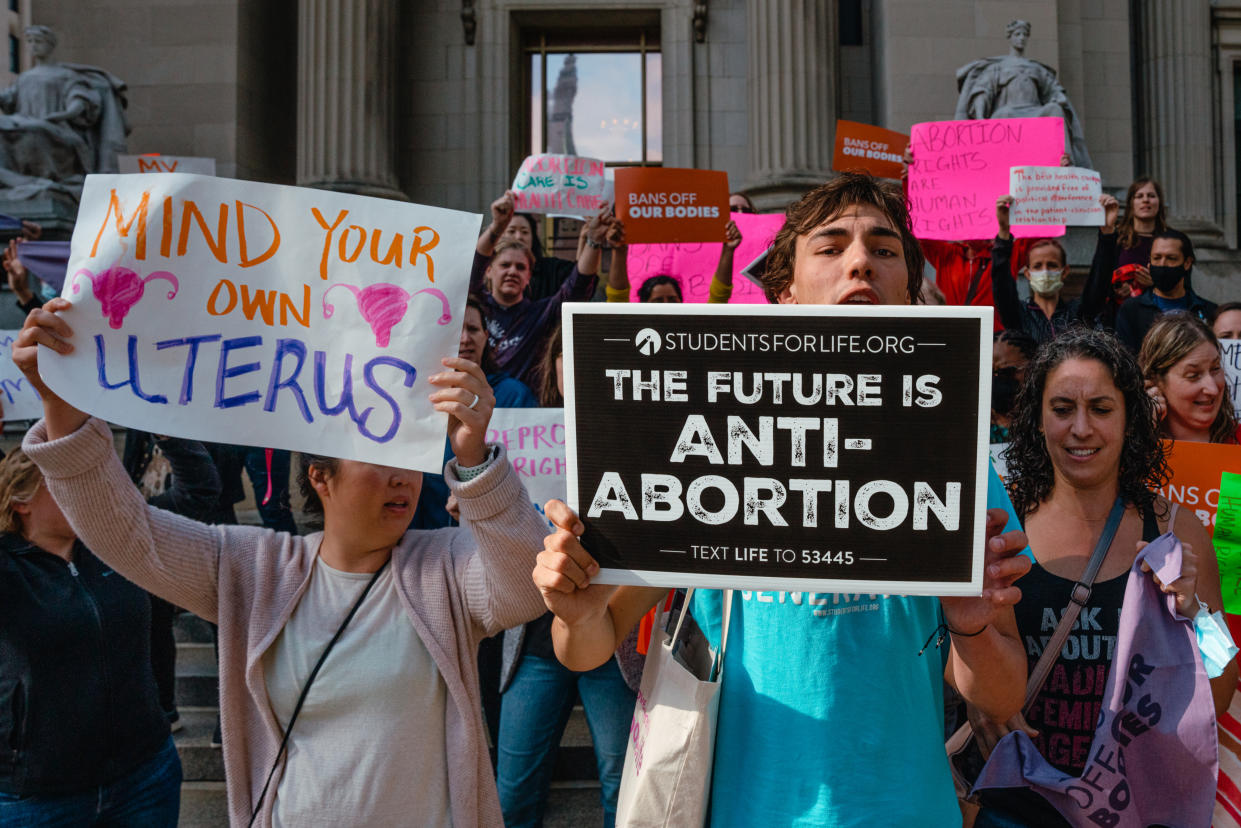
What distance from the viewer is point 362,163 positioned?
1162 cm

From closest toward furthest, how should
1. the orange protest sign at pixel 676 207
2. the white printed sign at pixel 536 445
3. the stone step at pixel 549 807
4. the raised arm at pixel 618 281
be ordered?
the white printed sign at pixel 536 445 < the stone step at pixel 549 807 < the raised arm at pixel 618 281 < the orange protest sign at pixel 676 207

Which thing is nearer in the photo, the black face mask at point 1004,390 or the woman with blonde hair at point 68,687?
the woman with blonde hair at point 68,687

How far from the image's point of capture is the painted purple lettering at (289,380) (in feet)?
7.07

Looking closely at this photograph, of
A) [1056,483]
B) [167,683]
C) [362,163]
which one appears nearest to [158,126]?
[362,163]

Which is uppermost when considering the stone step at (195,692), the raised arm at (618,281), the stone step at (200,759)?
the raised arm at (618,281)

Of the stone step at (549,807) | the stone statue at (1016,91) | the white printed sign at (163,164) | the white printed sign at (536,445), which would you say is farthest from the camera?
the stone statue at (1016,91)

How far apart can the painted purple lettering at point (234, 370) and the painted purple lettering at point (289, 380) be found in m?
0.03

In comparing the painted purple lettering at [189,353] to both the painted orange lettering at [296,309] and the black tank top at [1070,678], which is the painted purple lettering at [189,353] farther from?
the black tank top at [1070,678]

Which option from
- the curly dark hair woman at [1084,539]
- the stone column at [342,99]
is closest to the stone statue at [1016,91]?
the stone column at [342,99]

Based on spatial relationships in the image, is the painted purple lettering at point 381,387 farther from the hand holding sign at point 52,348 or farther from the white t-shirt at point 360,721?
the hand holding sign at point 52,348

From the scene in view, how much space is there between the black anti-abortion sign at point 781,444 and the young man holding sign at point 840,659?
0.11 meters

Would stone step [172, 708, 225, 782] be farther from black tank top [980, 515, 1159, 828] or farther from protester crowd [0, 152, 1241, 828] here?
black tank top [980, 515, 1159, 828]

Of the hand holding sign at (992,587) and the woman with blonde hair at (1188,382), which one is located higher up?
the woman with blonde hair at (1188,382)

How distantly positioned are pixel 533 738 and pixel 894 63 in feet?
34.5
